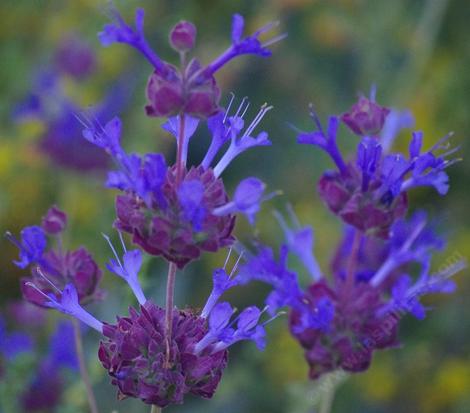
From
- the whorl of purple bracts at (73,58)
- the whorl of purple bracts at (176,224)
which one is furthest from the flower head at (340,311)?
the whorl of purple bracts at (73,58)

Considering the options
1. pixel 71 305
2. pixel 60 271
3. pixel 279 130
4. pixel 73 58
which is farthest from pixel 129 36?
pixel 279 130

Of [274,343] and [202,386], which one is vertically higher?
[202,386]

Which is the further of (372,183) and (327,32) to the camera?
(327,32)

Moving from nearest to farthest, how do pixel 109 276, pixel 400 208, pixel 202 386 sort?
pixel 202 386
pixel 400 208
pixel 109 276

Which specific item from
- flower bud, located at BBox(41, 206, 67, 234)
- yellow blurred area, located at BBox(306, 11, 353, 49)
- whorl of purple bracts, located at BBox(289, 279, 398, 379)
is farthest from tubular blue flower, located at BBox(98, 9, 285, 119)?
yellow blurred area, located at BBox(306, 11, 353, 49)

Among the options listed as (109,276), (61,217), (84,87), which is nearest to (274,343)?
(109,276)

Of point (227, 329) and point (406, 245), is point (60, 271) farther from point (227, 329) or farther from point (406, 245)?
point (406, 245)

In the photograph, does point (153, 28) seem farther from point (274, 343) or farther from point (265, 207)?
point (274, 343)
